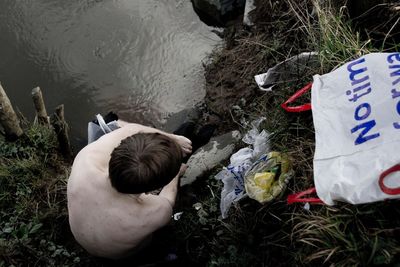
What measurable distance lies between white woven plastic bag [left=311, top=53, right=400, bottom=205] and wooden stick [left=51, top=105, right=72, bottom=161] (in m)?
2.40

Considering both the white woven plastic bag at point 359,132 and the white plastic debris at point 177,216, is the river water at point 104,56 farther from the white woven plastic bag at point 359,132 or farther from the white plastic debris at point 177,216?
the white woven plastic bag at point 359,132

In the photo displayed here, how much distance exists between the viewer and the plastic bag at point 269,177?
290 cm

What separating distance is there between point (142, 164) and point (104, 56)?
286cm

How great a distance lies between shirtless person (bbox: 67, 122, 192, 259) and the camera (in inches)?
101

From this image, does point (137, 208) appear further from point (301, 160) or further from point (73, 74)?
point (73, 74)

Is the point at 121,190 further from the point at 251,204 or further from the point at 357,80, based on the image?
the point at 357,80

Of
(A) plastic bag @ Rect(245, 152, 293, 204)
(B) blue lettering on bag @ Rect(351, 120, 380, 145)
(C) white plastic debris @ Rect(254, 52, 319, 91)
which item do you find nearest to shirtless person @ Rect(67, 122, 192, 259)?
(A) plastic bag @ Rect(245, 152, 293, 204)

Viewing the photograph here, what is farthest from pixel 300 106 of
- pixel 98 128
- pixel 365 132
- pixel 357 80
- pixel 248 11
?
pixel 248 11

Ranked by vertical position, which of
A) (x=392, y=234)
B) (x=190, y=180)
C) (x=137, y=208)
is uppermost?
(x=137, y=208)

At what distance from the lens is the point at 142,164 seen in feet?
8.34

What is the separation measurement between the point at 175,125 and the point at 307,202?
6.87ft

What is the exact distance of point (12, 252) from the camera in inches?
133

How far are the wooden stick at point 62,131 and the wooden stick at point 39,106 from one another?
0.42ft

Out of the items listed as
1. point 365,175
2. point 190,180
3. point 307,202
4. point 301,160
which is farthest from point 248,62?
point 365,175
